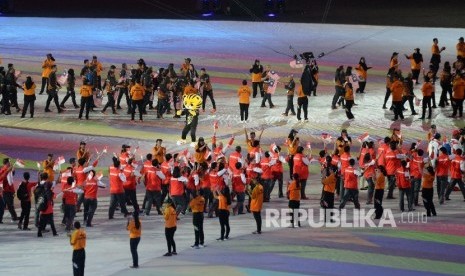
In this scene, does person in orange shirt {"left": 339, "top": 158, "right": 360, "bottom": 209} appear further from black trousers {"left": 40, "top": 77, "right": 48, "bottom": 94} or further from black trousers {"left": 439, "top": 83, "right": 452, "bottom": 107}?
black trousers {"left": 40, "top": 77, "right": 48, "bottom": 94}

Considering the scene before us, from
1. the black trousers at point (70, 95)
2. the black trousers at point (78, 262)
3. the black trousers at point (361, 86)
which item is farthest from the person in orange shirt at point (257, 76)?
the black trousers at point (78, 262)

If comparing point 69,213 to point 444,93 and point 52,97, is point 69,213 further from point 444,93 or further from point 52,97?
point 444,93

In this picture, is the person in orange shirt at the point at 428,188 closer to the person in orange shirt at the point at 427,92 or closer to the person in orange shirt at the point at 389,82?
the person in orange shirt at the point at 427,92

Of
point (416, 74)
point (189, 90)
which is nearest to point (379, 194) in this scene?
point (189, 90)

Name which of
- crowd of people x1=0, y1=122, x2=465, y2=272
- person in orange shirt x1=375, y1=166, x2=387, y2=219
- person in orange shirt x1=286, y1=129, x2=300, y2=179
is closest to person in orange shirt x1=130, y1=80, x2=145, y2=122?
crowd of people x1=0, y1=122, x2=465, y2=272

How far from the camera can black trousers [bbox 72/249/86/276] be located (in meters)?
23.2

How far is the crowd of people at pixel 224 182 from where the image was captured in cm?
2728

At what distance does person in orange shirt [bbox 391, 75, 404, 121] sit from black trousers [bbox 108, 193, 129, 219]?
37.5 feet

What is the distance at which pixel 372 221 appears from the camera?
28484 mm

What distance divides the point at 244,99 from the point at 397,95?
4603 mm

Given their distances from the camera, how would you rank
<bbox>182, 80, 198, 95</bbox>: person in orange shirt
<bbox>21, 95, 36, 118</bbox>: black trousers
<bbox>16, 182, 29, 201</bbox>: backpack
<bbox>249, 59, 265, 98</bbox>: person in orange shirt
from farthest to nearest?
<bbox>249, 59, 265, 98</bbox>: person in orange shirt, <bbox>21, 95, 36, 118</bbox>: black trousers, <bbox>182, 80, 198, 95</bbox>: person in orange shirt, <bbox>16, 182, 29, 201</bbox>: backpack

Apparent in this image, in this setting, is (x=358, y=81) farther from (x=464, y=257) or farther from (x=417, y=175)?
(x=464, y=257)

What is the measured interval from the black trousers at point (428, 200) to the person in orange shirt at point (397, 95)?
882 centimetres

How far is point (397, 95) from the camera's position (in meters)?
37.3
